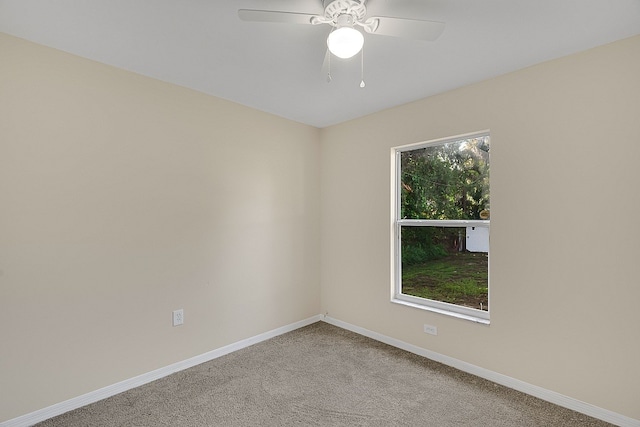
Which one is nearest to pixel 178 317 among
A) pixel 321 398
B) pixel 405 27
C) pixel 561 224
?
pixel 321 398

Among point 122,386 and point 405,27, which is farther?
point 122,386

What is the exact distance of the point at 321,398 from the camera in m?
2.22

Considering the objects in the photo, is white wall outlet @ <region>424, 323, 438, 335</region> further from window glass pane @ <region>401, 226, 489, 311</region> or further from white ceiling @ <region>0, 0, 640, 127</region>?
white ceiling @ <region>0, 0, 640, 127</region>

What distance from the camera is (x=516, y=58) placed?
213cm

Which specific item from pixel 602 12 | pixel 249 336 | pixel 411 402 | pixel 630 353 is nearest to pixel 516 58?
pixel 602 12

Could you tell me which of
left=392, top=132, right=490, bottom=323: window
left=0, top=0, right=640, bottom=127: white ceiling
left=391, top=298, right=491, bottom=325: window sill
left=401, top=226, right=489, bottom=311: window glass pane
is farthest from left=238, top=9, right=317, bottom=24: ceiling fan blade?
left=391, top=298, right=491, bottom=325: window sill

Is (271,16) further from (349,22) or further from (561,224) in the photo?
(561,224)

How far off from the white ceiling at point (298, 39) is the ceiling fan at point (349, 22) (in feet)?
0.37

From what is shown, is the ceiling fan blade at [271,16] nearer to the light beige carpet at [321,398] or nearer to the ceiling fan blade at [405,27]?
the ceiling fan blade at [405,27]

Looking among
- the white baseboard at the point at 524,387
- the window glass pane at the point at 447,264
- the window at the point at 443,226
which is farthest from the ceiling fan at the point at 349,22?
the white baseboard at the point at 524,387

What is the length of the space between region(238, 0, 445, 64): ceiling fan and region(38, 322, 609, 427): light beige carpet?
220 cm

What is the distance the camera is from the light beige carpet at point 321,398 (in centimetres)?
198

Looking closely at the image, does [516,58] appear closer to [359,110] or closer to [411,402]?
[359,110]

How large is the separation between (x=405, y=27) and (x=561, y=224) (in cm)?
172
